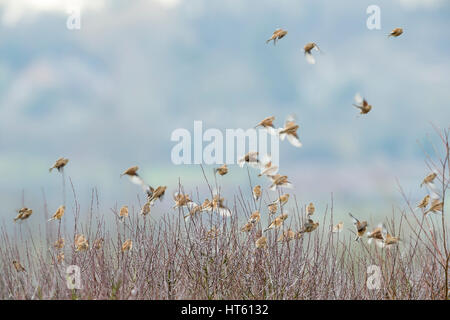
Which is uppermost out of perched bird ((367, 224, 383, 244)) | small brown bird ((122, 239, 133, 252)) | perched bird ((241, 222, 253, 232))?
perched bird ((241, 222, 253, 232))

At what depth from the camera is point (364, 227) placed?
13.3 ft

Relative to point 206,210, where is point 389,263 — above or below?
below

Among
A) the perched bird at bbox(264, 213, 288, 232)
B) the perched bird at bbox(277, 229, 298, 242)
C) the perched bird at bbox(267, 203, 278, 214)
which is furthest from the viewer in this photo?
the perched bird at bbox(267, 203, 278, 214)

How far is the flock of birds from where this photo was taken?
160 inches

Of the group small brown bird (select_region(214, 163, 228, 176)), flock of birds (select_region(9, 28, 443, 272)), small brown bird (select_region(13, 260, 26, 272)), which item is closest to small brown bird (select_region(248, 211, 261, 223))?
flock of birds (select_region(9, 28, 443, 272))

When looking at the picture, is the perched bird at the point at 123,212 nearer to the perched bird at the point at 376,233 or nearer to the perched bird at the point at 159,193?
the perched bird at the point at 159,193

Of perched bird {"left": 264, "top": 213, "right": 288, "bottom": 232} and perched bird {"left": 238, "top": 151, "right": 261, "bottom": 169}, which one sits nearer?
perched bird {"left": 238, "top": 151, "right": 261, "bottom": 169}

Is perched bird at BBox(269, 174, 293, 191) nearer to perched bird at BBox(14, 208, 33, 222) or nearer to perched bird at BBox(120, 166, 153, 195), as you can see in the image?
perched bird at BBox(120, 166, 153, 195)
